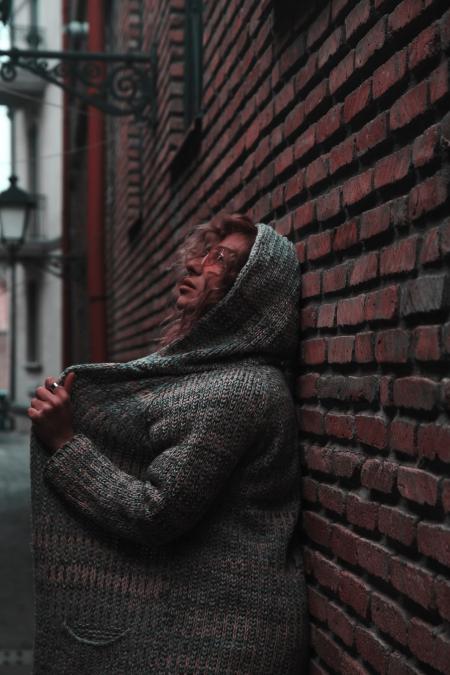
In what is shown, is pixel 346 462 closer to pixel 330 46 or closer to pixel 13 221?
pixel 330 46

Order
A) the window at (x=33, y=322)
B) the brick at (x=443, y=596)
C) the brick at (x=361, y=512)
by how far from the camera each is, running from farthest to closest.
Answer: the window at (x=33, y=322) → the brick at (x=361, y=512) → the brick at (x=443, y=596)

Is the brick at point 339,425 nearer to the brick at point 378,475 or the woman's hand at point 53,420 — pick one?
the brick at point 378,475

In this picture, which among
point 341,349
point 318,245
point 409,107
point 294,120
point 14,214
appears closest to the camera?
point 409,107

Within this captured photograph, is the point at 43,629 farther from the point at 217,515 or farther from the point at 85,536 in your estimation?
the point at 217,515

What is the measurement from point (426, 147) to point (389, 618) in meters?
0.94

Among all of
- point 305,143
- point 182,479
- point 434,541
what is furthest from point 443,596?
point 305,143

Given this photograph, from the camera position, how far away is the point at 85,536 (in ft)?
9.23

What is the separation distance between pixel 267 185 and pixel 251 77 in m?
0.49

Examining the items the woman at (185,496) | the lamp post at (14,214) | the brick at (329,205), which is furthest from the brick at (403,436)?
the lamp post at (14,214)

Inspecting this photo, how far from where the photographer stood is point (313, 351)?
116 inches

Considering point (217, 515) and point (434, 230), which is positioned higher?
point (434, 230)

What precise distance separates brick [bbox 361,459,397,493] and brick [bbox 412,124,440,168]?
61 centimetres

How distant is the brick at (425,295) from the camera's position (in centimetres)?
204

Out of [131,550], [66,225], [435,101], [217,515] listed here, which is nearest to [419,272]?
[435,101]
